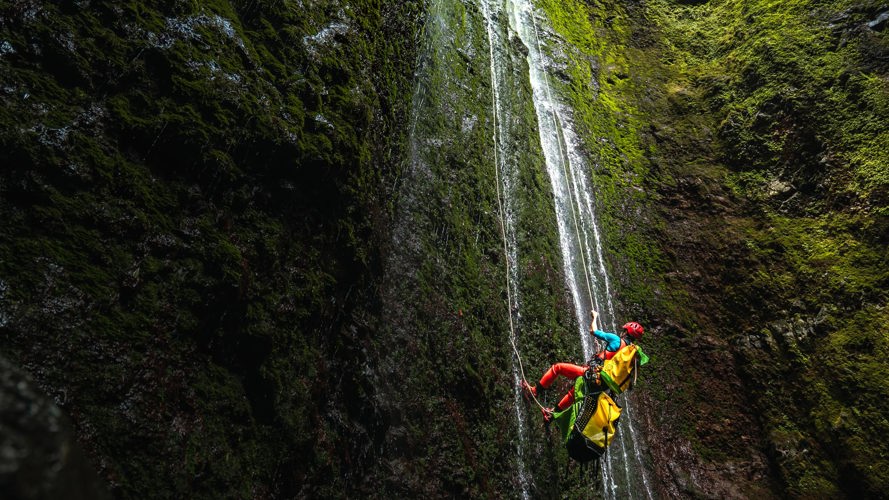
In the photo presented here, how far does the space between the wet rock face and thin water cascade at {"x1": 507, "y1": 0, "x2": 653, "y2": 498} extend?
672 centimetres

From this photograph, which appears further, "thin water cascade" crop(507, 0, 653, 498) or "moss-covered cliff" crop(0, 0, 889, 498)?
"thin water cascade" crop(507, 0, 653, 498)

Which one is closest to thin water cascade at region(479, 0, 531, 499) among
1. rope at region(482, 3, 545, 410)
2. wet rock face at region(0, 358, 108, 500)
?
rope at region(482, 3, 545, 410)

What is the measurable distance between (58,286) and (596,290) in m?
7.26

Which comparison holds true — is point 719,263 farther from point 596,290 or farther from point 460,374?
point 460,374

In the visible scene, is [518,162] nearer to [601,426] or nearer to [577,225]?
[577,225]

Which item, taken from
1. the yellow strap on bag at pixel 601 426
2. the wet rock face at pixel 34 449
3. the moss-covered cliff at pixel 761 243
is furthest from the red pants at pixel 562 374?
the wet rock face at pixel 34 449


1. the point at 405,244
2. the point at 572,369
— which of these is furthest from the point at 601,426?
the point at 405,244

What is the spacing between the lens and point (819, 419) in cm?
657

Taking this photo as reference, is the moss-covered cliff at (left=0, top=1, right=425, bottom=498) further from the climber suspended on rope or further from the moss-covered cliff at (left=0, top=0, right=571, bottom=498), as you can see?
the climber suspended on rope

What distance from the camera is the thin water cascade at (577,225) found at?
6.48 meters

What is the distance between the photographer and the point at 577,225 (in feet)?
27.2

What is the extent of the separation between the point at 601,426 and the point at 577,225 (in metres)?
4.25

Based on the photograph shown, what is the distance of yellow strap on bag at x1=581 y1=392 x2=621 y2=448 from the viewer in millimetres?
4828

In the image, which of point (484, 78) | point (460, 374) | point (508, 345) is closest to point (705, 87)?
point (484, 78)
